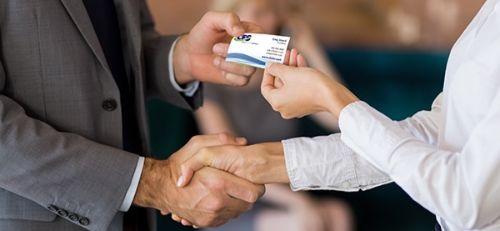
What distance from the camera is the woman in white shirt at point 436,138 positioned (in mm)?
1133

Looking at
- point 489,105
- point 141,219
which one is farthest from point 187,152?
point 489,105

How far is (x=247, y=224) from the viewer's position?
2.88m

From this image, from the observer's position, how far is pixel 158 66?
1.90 meters

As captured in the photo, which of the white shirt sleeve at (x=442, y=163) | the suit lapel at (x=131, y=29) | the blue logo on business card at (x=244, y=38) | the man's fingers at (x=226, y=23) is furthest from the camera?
the suit lapel at (x=131, y=29)

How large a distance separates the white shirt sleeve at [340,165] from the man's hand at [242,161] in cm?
7

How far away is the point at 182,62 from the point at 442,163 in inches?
34.1

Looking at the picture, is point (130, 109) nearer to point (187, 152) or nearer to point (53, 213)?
point (187, 152)

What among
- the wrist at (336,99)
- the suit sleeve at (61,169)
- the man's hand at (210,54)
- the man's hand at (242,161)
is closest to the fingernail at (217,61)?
the man's hand at (210,54)

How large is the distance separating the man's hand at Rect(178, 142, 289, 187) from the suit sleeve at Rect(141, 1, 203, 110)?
0.31 m

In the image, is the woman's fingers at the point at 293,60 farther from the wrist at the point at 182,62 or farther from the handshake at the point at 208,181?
the wrist at the point at 182,62

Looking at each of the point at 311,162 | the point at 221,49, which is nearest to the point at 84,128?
the point at 221,49

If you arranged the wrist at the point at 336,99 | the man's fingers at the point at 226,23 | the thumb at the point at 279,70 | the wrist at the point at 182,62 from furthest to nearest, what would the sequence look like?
the wrist at the point at 182,62 → the man's fingers at the point at 226,23 → the thumb at the point at 279,70 → the wrist at the point at 336,99

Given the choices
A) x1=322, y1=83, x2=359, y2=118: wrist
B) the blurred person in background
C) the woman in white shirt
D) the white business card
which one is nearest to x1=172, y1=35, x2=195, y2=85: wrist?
the white business card

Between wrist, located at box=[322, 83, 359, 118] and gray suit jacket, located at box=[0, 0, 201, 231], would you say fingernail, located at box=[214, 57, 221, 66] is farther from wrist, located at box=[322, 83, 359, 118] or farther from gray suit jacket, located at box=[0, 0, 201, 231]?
wrist, located at box=[322, 83, 359, 118]
